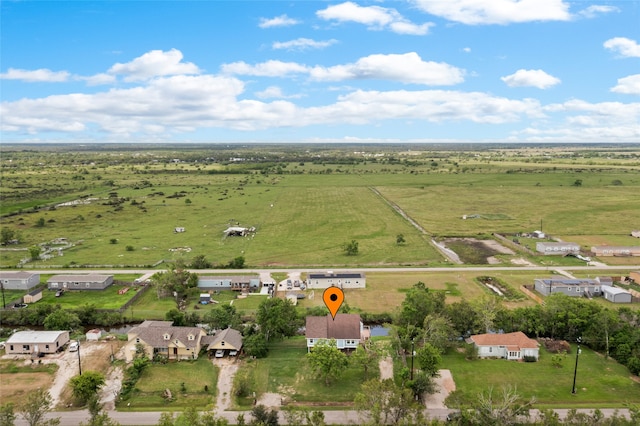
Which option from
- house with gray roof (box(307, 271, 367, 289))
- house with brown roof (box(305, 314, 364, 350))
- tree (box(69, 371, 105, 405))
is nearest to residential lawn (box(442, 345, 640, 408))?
house with brown roof (box(305, 314, 364, 350))

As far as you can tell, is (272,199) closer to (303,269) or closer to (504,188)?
(303,269)

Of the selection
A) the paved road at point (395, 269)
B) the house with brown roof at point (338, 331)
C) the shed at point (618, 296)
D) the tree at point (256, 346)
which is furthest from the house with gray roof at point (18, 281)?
the shed at point (618, 296)

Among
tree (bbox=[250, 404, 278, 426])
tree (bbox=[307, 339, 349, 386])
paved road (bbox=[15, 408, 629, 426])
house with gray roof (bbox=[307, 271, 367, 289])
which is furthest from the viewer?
house with gray roof (bbox=[307, 271, 367, 289])

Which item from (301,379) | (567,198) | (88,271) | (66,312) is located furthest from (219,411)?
(567,198)

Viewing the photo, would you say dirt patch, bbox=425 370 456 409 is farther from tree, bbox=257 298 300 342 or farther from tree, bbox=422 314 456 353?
tree, bbox=257 298 300 342

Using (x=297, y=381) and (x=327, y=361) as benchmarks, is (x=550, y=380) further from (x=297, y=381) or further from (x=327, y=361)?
(x=297, y=381)

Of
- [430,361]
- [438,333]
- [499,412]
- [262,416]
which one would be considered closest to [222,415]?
[262,416]
